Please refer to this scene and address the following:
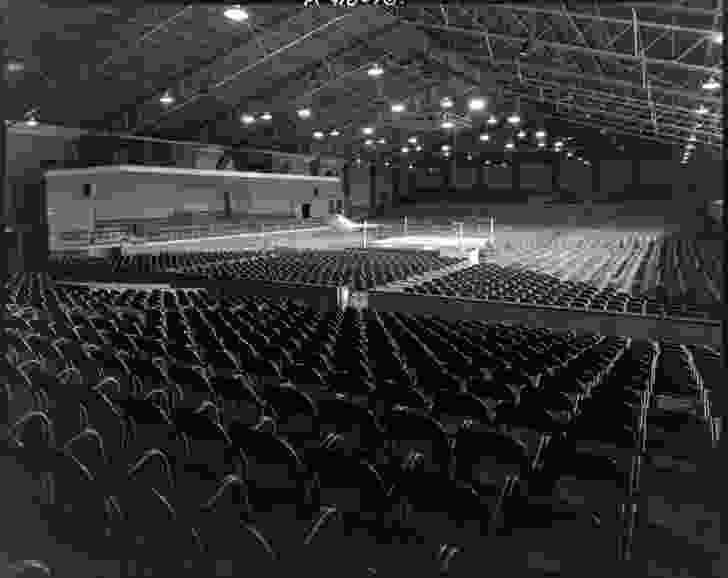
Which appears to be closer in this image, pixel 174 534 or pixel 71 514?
pixel 71 514

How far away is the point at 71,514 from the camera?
9.91 feet

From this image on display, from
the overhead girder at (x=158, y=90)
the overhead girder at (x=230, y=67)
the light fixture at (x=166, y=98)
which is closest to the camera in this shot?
the overhead girder at (x=158, y=90)

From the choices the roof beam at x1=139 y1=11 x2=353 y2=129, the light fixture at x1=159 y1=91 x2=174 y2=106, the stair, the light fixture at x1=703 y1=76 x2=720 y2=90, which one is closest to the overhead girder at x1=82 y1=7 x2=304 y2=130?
the light fixture at x1=159 y1=91 x2=174 y2=106

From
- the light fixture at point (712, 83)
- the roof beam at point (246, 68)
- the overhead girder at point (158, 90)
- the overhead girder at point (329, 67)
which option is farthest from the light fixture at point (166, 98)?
the light fixture at point (712, 83)

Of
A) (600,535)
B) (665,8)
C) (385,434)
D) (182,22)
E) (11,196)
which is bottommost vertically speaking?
(600,535)

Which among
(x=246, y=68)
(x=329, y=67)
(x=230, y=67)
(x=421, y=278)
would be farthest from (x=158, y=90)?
(x=421, y=278)

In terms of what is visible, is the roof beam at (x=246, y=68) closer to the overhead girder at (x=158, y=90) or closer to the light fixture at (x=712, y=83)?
the overhead girder at (x=158, y=90)

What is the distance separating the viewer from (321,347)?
7570 millimetres

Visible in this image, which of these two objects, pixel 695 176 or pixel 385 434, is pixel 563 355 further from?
pixel 695 176

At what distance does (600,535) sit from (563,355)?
187 inches

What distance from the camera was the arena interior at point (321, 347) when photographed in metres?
3.34

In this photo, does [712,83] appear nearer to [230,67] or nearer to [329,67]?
[230,67]

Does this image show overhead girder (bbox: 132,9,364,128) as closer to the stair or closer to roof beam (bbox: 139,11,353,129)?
roof beam (bbox: 139,11,353,129)

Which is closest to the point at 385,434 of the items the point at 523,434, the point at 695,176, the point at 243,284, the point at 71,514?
the point at 523,434
